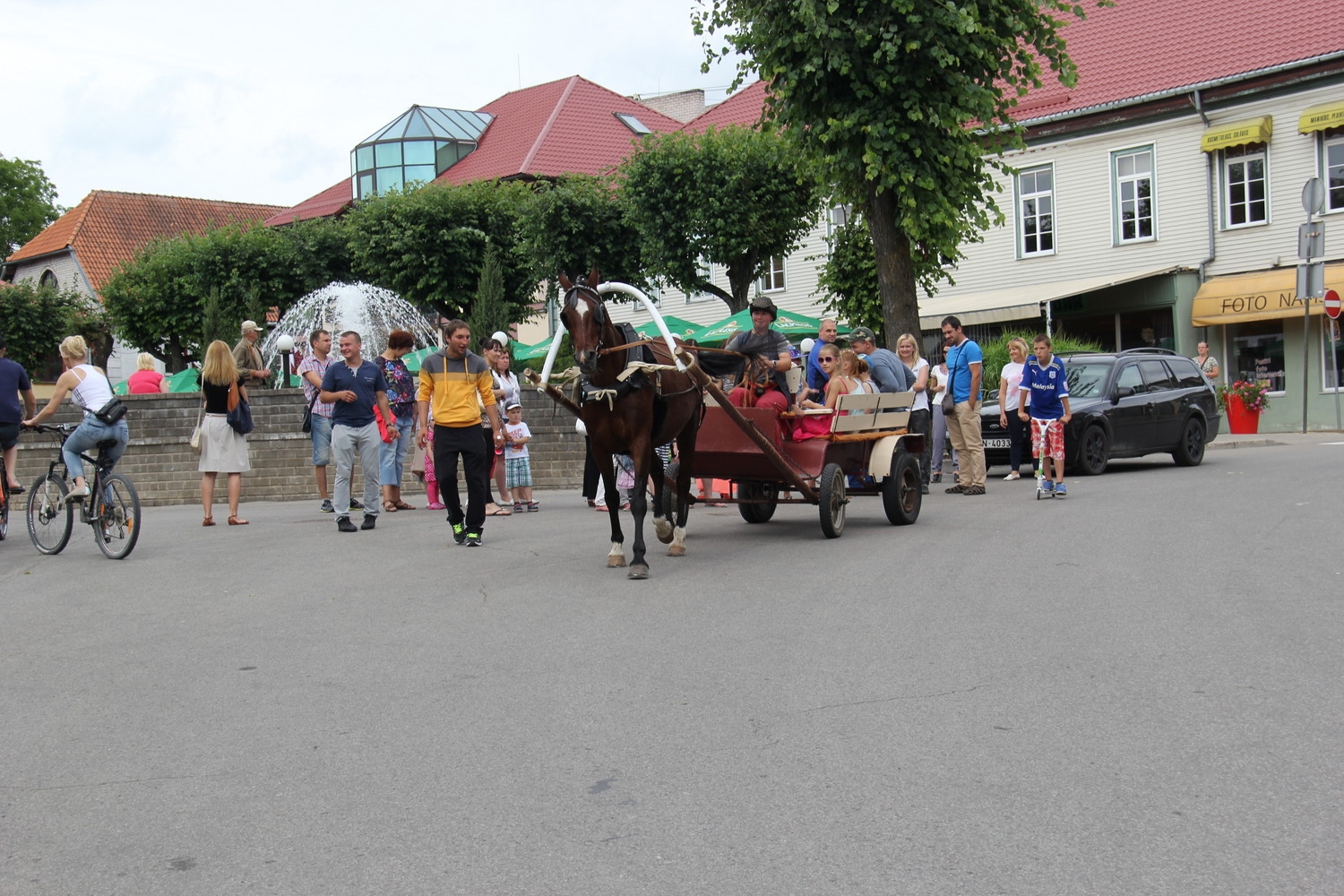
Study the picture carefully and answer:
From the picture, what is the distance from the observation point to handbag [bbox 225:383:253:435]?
→ 13.7 m

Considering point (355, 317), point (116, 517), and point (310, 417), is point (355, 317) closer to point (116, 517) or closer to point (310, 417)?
point (310, 417)

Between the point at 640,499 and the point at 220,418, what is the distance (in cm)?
602

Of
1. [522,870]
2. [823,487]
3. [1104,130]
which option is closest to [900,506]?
[823,487]

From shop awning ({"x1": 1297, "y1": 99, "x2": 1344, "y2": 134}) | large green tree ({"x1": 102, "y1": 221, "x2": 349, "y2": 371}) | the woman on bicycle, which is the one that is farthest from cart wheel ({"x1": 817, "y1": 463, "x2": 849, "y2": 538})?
large green tree ({"x1": 102, "y1": 221, "x2": 349, "y2": 371})

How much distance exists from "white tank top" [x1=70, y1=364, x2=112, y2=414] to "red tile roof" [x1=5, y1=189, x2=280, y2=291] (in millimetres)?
53704

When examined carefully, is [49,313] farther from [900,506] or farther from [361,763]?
[361,763]

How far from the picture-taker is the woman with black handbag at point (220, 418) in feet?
44.2

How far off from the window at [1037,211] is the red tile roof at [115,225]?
40.7 metres

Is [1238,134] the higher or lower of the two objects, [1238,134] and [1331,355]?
the higher

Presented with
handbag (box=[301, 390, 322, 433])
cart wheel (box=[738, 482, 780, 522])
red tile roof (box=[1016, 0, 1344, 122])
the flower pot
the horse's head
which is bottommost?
cart wheel (box=[738, 482, 780, 522])

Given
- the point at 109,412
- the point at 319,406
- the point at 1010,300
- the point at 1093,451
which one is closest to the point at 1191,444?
the point at 1093,451

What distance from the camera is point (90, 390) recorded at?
38.5 feet

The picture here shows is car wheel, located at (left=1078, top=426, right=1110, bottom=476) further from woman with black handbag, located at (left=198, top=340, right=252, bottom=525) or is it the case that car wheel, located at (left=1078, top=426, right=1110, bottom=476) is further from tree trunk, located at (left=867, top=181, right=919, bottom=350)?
woman with black handbag, located at (left=198, top=340, right=252, bottom=525)

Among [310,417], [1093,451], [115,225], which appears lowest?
[1093,451]
